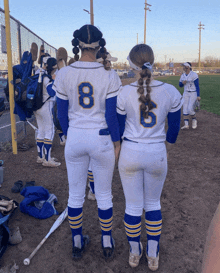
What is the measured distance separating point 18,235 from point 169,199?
7.57 feet

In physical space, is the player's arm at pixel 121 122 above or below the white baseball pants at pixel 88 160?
above

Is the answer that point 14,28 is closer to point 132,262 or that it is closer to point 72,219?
point 72,219

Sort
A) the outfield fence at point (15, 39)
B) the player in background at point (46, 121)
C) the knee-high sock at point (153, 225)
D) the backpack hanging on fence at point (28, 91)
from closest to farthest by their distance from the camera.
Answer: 1. the knee-high sock at point (153, 225)
2. the backpack hanging on fence at point (28, 91)
3. the player in background at point (46, 121)
4. the outfield fence at point (15, 39)

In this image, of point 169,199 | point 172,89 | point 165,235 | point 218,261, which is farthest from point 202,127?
point 218,261

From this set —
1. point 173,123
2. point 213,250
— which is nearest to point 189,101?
point 173,123

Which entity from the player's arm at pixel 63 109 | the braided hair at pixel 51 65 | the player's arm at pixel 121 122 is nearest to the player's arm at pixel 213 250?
the player's arm at pixel 121 122

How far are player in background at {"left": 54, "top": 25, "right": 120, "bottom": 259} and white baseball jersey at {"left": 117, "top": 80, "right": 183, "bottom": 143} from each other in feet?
0.50

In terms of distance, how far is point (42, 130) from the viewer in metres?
5.39

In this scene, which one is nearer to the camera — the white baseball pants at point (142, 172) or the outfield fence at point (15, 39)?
the white baseball pants at point (142, 172)

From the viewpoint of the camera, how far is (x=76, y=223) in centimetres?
269

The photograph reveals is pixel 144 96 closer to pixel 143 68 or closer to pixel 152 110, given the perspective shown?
pixel 152 110

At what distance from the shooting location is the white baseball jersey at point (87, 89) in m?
2.36

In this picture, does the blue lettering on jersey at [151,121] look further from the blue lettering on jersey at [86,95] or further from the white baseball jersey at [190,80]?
the white baseball jersey at [190,80]

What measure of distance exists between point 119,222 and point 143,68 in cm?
213
